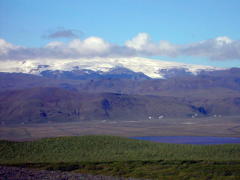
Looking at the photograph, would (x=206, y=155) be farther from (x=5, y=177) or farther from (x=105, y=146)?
(x=5, y=177)

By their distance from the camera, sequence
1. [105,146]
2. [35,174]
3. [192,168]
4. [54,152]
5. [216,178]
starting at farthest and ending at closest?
[105,146]
[54,152]
[192,168]
[216,178]
[35,174]

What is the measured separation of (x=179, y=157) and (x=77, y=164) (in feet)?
49.4

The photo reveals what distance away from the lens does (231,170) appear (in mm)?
59938

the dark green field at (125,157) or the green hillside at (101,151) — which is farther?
the green hillside at (101,151)

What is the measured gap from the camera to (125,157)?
69812mm

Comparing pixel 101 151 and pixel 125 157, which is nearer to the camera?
pixel 125 157

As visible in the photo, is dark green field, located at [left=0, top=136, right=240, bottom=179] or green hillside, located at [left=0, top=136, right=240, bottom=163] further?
green hillside, located at [left=0, top=136, right=240, bottom=163]

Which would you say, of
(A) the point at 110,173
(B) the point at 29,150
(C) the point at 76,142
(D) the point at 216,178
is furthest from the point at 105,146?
(D) the point at 216,178

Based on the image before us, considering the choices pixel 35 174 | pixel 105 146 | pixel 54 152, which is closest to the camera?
pixel 35 174

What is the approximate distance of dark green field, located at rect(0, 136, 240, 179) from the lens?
2345 inches

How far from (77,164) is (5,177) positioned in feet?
68.6

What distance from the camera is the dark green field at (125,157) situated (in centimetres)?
5956

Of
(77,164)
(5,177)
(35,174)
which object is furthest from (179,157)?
(5,177)

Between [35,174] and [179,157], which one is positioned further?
[179,157]
